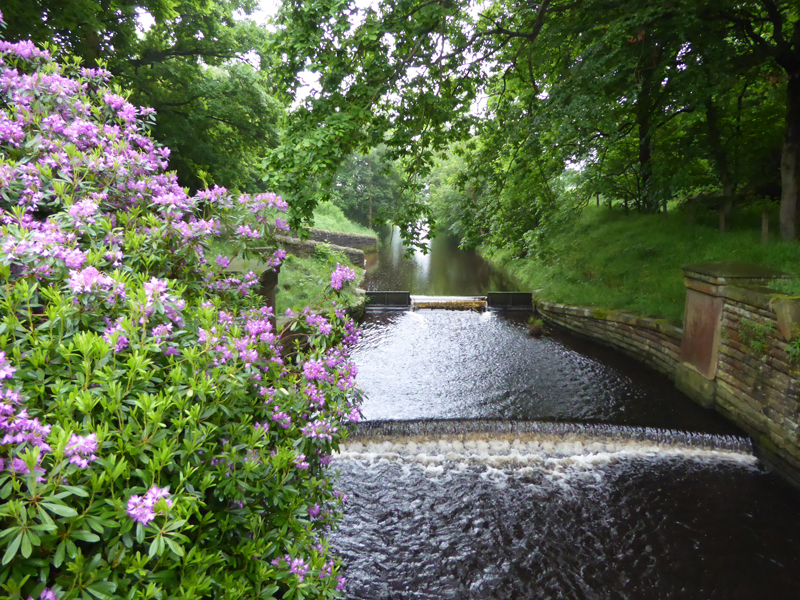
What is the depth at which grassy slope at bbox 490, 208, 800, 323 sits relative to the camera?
9.70 metres

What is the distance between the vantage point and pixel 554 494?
5.82 meters

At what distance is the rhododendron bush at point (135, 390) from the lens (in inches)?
56.4

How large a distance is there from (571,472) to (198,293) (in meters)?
5.66

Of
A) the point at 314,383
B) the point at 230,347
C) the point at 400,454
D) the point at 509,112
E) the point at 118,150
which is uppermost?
the point at 509,112

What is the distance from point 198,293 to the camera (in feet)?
8.96

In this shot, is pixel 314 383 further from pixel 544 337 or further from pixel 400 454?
pixel 544 337

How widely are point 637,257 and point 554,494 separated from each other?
371 inches

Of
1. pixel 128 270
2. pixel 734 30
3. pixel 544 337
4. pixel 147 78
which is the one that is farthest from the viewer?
pixel 544 337

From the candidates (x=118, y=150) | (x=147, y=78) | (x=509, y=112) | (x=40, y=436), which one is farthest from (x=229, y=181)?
(x=40, y=436)

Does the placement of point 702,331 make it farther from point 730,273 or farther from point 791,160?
point 791,160

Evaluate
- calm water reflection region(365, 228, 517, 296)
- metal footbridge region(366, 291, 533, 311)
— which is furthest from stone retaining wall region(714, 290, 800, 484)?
calm water reflection region(365, 228, 517, 296)

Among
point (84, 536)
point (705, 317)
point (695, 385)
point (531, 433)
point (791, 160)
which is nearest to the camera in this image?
point (84, 536)

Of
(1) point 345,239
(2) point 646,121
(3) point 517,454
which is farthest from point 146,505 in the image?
(1) point 345,239

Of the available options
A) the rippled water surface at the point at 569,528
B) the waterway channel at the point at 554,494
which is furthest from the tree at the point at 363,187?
the rippled water surface at the point at 569,528
